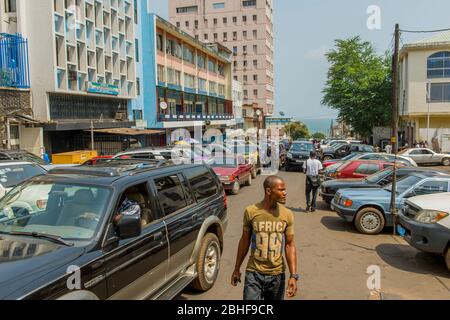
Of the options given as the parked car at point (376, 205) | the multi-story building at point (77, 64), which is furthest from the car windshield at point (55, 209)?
the multi-story building at point (77, 64)

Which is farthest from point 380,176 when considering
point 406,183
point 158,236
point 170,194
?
point 158,236

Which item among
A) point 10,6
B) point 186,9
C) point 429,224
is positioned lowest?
point 429,224

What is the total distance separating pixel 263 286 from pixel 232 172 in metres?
11.0

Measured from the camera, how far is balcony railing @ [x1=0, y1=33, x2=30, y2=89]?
21266 millimetres

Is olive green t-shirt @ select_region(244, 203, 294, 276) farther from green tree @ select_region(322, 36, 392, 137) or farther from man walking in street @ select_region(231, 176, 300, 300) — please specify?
green tree @ select_region(322, 36, 392, 137)

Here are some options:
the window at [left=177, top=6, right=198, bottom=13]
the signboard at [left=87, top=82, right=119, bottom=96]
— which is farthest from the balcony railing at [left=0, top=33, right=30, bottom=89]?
the window at [left=177, top=6, right=198, bottom=13]

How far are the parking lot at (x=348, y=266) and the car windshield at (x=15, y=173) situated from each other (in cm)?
472

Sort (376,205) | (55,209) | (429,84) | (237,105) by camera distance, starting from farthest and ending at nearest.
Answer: (237,105) < (429,84) < (376,205) < (55,209)

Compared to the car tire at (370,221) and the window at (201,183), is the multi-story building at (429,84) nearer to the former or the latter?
the car tire at (370,221)

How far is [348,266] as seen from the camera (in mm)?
6906

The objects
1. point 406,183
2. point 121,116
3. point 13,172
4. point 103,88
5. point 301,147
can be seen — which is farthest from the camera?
point 121,116

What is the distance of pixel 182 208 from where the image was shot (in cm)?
528

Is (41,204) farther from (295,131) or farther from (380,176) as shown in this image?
(295,131)
